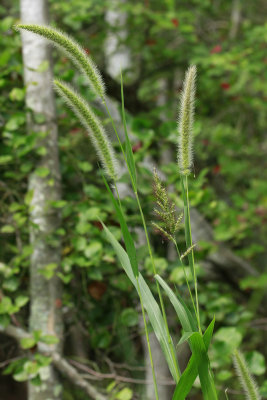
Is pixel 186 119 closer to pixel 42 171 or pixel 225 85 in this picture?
pixel 42 171

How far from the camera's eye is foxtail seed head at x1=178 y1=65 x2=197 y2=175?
828 millimetres

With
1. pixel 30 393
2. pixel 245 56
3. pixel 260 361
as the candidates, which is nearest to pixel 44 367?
pixel 30 393

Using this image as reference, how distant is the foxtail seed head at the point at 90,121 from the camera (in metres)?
0.83

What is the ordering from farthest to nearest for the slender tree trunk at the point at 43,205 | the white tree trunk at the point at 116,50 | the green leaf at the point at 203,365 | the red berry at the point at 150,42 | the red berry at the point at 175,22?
the red berry at the point at 150,42 < the red berry at the point at 175,22 < the white tree trunk at the point at 116,50 < the slender tree trunk at the point at 43,205 < the green leaf at the point at 203,365

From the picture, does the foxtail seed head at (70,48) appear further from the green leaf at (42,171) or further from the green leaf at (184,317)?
the green leaf at (42,171)

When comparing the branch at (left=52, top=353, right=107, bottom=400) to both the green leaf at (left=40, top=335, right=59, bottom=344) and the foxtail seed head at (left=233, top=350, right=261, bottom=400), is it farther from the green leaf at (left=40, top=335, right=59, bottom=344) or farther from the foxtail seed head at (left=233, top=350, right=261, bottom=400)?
the foxtail seed head at (left=233, top=350, right=261, bottom=400)

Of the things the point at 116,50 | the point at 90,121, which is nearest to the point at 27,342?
the point at 90,121

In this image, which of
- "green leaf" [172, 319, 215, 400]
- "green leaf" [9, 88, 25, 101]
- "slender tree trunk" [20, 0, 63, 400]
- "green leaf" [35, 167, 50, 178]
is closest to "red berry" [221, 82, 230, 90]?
"slender tree trunk" [20, 0, 63, 400]

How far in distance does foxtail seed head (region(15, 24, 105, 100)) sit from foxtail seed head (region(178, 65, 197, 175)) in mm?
146

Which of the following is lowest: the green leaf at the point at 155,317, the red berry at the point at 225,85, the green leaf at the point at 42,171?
the green leaf at the point at 155,317

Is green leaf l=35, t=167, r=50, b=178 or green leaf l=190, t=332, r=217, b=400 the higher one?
green leaf l=35, t=167, r=50, b=178

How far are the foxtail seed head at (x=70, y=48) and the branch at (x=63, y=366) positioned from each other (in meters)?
1.20

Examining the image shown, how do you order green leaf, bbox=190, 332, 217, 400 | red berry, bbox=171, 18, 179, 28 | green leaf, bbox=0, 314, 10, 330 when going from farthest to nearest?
red berry, bbox=171, 18, 179, 28 → green leaf, bbox=0, 314, 10, 330 → green leaf, bbox=190, 332, 217, 400

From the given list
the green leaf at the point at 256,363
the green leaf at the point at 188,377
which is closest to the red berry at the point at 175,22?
the green leaf at the point at 256,363
